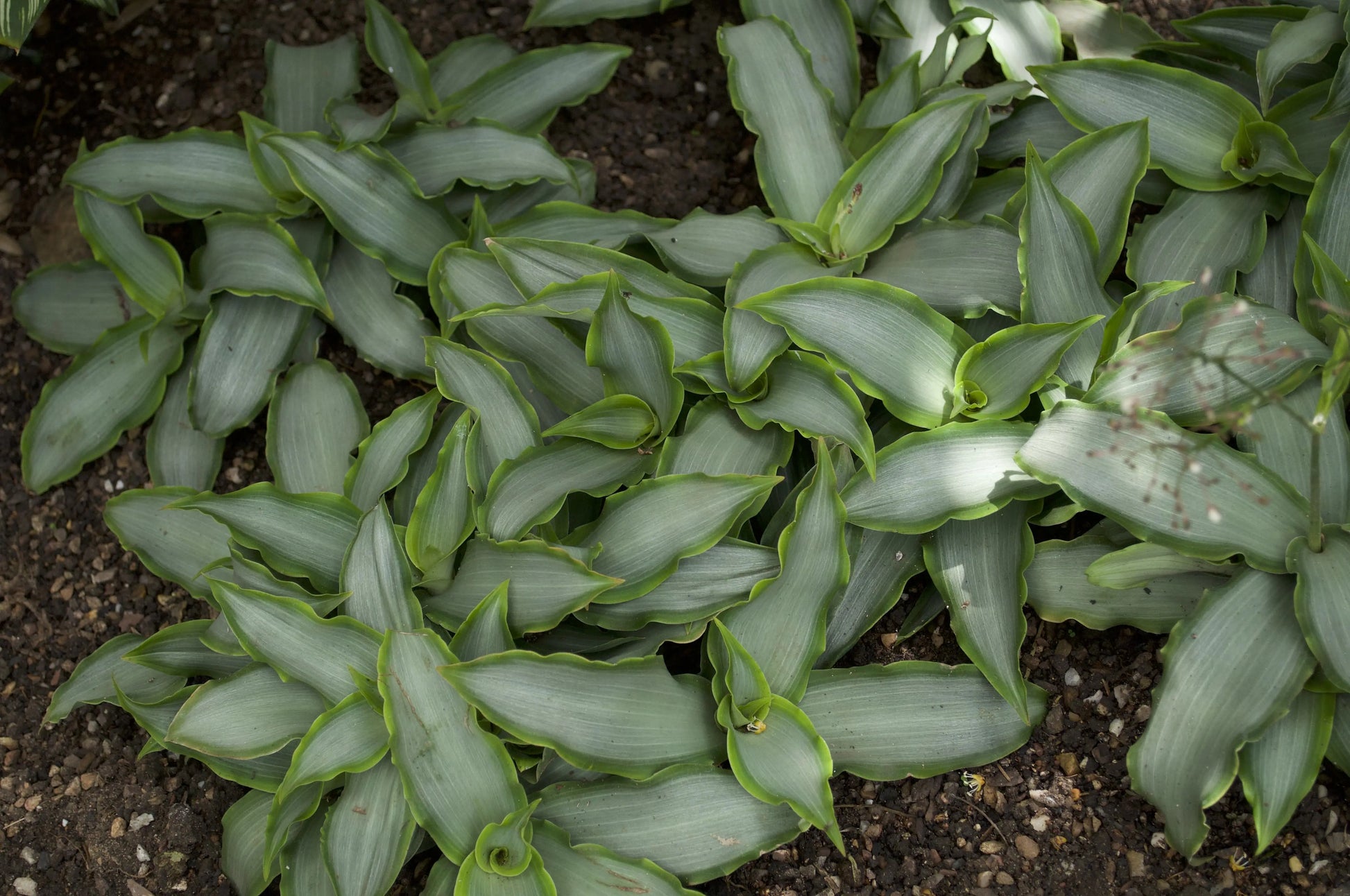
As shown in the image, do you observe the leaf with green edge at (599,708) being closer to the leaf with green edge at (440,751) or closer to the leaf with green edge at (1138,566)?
the leaf with green edge at (440,751)

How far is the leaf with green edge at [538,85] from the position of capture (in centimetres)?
256

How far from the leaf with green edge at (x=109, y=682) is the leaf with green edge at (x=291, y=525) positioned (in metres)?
0.34

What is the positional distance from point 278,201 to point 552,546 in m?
1.08

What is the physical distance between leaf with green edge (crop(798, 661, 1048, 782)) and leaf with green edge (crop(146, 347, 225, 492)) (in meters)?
1.35

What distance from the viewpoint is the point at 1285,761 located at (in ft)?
5.79

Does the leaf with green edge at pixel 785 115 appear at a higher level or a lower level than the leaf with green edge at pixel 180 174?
higher

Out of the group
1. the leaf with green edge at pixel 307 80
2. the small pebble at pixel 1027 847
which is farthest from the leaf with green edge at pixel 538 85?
the small pebble at pixel 1027 847

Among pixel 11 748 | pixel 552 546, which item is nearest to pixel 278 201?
pixel 552 546

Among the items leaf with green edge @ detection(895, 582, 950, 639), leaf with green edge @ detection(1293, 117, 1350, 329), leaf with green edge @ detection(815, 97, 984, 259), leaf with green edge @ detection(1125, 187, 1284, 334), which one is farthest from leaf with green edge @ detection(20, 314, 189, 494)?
leaf with green edge @ detection(1293, 117, 1350, 329)

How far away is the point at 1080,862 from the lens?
1.89 m

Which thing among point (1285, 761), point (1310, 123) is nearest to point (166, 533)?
point (1285, 761)

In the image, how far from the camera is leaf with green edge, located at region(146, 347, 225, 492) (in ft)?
7.87

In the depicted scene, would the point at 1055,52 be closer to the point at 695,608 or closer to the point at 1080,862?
the point at 695,608

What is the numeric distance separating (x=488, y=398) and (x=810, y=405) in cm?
60
